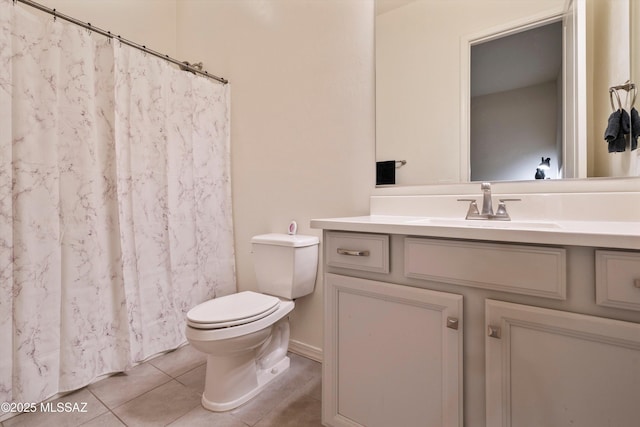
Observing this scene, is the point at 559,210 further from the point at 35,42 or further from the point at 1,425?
the point at 1,425

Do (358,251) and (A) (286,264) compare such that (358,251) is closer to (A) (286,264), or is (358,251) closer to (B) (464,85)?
A: (A) (286,264)

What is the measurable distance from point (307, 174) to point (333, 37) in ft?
2.51

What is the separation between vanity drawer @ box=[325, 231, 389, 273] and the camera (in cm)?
101

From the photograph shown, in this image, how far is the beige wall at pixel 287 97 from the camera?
160 centimetres

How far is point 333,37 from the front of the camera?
Result: 165cm

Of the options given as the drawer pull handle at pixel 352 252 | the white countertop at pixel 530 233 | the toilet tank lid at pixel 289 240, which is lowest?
the toilet tank lid at pixel 289 240

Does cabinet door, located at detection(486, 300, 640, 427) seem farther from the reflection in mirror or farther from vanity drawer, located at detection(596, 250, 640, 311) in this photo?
the reflection in mirror

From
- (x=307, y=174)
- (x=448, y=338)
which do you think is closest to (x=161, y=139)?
(x=307, y=174)

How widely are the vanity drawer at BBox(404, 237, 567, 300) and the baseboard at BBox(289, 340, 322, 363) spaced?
1.06 m

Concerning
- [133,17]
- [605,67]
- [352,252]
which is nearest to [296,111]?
[352,252]

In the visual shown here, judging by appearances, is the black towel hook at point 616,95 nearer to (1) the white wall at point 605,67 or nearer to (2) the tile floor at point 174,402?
(1) the white wall at point 605,67

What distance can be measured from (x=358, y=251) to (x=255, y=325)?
617 millimetres

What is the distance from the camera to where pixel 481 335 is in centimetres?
85

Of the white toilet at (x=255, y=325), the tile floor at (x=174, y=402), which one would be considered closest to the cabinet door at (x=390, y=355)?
the tile floor at (x=174, y=402)
